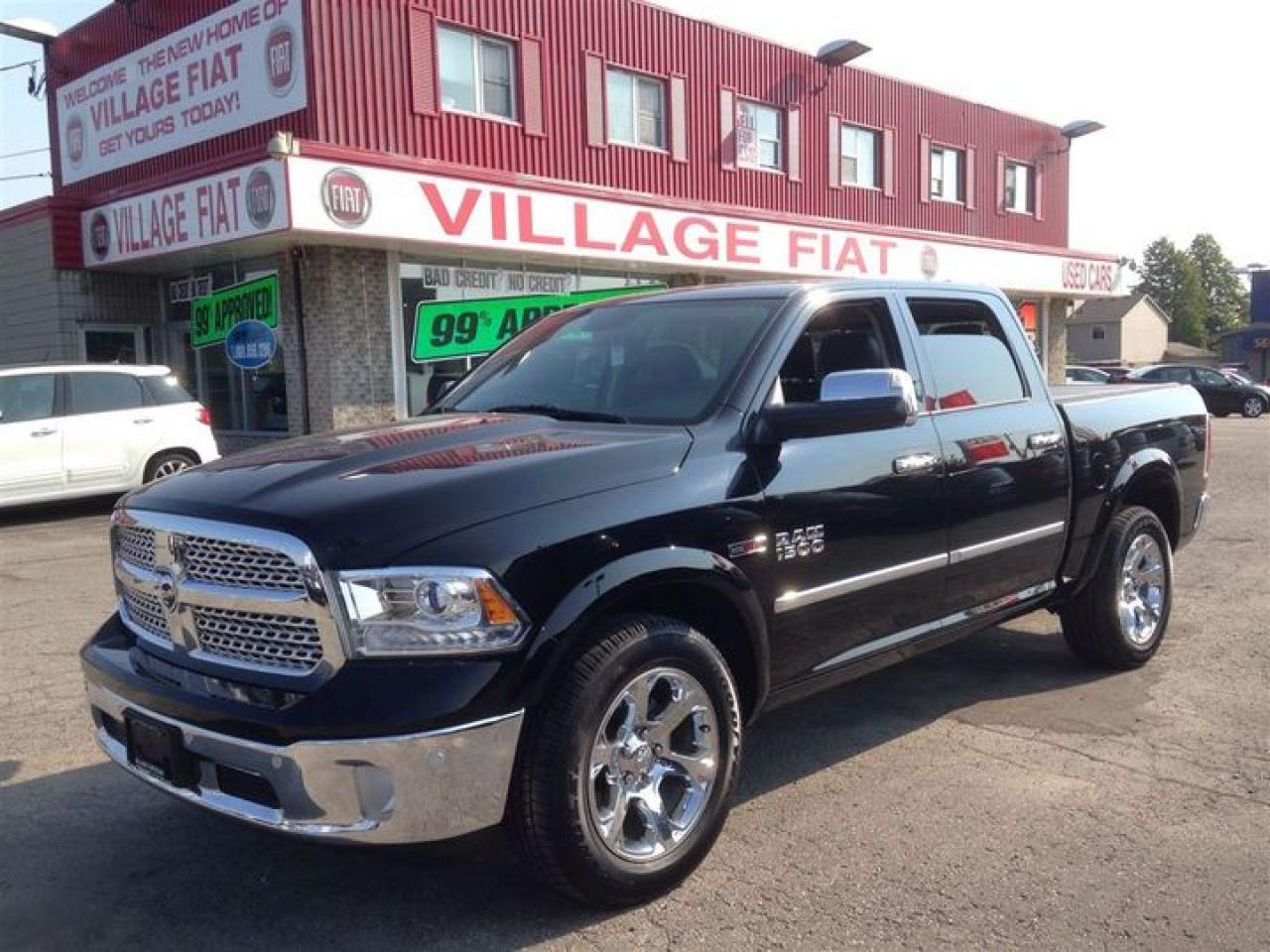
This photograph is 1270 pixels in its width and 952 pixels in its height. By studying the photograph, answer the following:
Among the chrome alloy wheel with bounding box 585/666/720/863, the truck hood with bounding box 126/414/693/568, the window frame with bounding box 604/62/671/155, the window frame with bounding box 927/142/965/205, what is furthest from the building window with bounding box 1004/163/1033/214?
the chrome alloy wheel with bounding box 585/666/720/863

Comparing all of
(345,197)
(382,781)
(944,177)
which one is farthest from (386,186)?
(944,177)

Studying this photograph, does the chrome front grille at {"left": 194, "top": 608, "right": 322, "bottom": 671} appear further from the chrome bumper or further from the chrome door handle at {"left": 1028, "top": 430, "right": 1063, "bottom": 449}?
the chrome door handle at {"left": 1028, "top": 430, "right": 1063, "bottom": 449}

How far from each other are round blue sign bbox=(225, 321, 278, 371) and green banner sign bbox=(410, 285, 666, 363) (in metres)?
2.02

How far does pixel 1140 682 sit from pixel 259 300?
13.4 meters

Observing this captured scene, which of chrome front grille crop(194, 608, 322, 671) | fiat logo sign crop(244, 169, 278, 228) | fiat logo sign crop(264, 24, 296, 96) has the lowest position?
chrome front grille crop(194, 608, 322, 671)

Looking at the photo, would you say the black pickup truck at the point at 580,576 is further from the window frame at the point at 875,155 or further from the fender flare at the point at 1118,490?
the window frame at the point at 875,155

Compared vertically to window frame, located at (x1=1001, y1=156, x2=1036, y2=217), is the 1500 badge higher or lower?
lower

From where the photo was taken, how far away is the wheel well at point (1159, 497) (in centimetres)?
561

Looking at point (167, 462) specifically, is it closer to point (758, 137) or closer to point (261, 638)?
point (261, 638)

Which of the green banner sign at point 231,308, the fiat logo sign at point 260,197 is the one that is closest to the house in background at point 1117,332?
the green banner sign at point 231,308

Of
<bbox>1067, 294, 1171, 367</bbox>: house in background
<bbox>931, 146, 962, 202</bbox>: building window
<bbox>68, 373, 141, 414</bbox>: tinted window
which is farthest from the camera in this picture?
<bbox>1067, 294, 1171, 367</bbox>: house in background

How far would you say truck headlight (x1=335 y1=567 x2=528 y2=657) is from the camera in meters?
2.75

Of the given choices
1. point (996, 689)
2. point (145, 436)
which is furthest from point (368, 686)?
point (145, 436)

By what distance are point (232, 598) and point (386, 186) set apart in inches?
471
